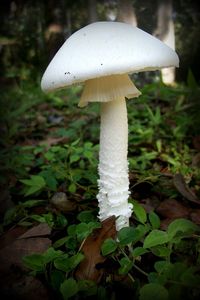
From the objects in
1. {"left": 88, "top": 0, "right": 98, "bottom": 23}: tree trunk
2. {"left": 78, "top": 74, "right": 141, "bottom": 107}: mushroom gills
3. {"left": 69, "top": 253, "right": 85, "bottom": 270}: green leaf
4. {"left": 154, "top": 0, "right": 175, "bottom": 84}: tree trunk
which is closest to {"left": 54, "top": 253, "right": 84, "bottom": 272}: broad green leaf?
{"left": 69, "top": 253, "right": 85, "bottom": 270}: green leaf

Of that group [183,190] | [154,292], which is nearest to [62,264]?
[154,292]

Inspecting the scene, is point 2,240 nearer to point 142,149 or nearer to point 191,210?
point 191,210

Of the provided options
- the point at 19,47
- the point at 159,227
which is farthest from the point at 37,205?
the point at 19,47

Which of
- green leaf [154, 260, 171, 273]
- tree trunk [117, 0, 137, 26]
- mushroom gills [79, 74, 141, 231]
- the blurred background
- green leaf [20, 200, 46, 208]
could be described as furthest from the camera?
the blurred background

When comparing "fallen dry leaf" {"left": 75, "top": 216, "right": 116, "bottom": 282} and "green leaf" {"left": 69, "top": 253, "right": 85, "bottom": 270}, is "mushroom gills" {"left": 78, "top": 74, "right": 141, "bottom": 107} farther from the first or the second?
"green leaf" {"left": 69, "top": 253, "right": 85, "bottom": 270}

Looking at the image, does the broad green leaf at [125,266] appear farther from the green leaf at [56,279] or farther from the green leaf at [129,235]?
the green leaf at [56,279]

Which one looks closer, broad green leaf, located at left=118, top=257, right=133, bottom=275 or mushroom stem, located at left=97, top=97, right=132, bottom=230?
broad green leaf, located at left=118, top=257, right=133, bottom=275

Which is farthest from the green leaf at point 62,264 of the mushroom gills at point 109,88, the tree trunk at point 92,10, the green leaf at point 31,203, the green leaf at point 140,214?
the tree trunk at point 92,10
